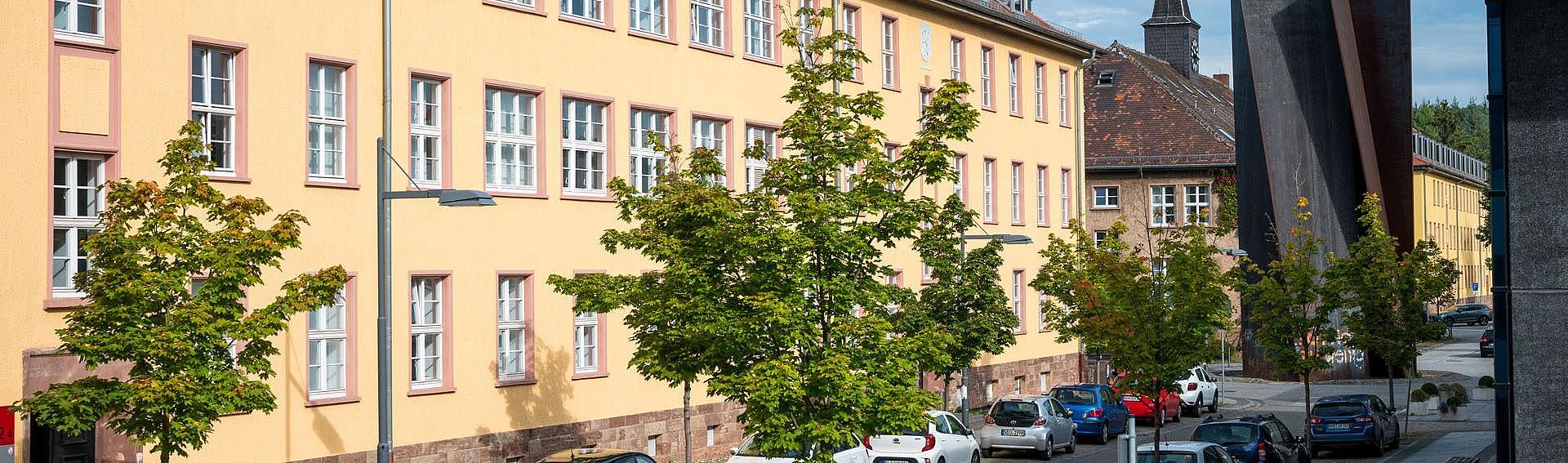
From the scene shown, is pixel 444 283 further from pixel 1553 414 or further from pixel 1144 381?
pixel 1553 414

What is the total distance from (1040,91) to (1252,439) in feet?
80.0

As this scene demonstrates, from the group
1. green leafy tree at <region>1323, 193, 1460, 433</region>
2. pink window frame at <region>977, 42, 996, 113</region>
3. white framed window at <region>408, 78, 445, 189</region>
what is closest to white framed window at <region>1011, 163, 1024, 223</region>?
pink window frame at <region>977, 42, 996, 113</region>

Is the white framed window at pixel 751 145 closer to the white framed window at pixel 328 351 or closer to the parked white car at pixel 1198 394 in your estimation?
the white framed window at pixel 328 351

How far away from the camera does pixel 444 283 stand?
2692 centimetres

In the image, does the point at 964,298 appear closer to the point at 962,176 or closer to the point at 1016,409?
the point at 1016,409

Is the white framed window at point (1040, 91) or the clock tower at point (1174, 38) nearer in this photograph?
the white framed window at point (1040, 91)

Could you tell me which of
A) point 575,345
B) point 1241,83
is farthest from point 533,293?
point 1241,83

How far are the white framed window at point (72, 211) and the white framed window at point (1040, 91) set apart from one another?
1334 inches

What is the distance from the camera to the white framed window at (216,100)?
22.7 meters

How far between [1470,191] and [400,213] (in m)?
119

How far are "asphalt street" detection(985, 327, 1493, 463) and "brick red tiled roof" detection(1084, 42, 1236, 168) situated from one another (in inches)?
523

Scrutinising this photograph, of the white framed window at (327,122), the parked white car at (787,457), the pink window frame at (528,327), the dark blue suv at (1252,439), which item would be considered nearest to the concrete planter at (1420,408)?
the dark blue suv at (1252,439)

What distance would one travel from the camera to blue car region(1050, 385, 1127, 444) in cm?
3781

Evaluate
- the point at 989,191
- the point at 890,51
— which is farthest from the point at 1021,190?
the point at 890,51
